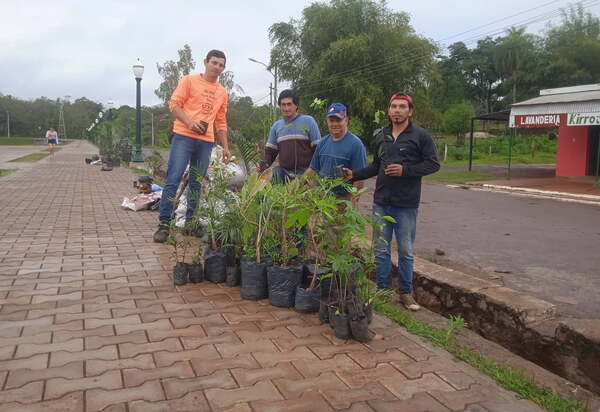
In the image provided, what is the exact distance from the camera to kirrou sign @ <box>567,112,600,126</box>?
13.2 m

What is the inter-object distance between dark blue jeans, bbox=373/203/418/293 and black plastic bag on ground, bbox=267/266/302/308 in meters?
0.61

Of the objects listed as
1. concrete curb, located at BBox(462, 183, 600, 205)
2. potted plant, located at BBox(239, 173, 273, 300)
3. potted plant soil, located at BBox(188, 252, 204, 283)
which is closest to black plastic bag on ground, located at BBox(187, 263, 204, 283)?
potted plant soil, located at BBox(188, 252, 204, 283)

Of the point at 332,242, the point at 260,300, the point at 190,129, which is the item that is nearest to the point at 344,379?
the point at 332,242

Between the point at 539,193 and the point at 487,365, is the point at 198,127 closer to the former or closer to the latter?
the point at 487,365

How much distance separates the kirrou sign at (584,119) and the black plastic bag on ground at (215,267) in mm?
12423

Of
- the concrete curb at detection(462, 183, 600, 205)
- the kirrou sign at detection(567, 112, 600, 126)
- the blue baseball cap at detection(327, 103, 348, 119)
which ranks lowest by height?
the concrete curb at detection(462, 183, 600, 205)

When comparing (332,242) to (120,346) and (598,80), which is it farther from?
(598,80)

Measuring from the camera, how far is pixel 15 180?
1305cm

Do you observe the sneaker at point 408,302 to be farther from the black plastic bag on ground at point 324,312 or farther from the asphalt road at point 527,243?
the asphalt road at point 527,243

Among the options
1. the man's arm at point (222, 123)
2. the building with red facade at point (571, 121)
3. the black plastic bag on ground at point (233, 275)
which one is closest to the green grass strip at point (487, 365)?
the black plastic bag on ground at point (233, 275)

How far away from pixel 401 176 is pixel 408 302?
35.2 inches

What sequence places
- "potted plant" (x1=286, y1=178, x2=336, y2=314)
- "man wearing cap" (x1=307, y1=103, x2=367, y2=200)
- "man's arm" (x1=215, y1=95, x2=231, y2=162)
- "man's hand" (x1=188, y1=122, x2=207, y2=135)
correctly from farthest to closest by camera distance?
1. "man's arm" (x1=215, y1=95, x2=231, y2=162)
2. "man's hand" (x1=188, y1=122, x2=207, y2=135)
3. "man wearing cap" (x1=307, y1=103, x2=367, y2=200)
4. "potted plant" (x1=286, y1=178, x2=336, y2=314)

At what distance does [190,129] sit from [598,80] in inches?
1904

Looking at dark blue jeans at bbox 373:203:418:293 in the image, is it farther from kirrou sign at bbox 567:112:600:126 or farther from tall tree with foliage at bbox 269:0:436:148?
tall tree with foliage at bbox 269:0:436:148
